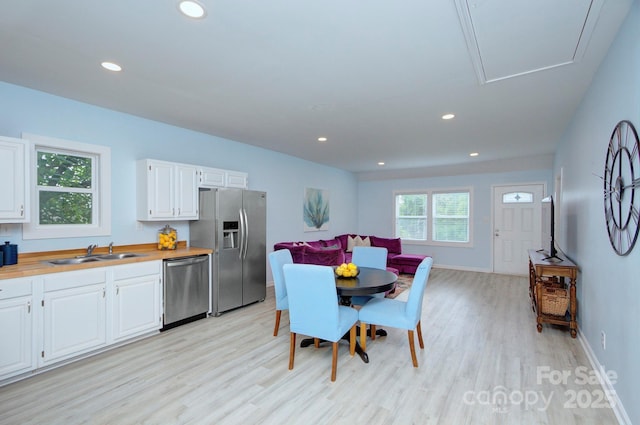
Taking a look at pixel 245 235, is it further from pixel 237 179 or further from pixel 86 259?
pixel 86 259

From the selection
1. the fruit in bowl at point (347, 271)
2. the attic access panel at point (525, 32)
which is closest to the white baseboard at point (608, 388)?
the fruit in bowl at point (347, 271)

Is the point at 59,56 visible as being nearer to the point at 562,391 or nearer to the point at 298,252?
the point at 298,252

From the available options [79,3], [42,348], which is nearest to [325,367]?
[42,348]

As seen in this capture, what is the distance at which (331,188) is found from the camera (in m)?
Result: 7.50

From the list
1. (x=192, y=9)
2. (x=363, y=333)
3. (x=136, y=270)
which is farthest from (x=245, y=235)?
(x=192, y=9)

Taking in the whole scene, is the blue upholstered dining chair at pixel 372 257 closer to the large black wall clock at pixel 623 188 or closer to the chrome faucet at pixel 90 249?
the large black wall clock at pixel 623 188

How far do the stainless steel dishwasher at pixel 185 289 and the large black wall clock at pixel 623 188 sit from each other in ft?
13.0

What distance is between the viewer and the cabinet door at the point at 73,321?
8.55ft

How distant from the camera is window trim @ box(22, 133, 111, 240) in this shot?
2986 mm

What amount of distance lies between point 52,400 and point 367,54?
11.4 feet

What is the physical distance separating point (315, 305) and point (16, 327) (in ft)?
7.84

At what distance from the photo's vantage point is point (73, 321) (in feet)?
8.99

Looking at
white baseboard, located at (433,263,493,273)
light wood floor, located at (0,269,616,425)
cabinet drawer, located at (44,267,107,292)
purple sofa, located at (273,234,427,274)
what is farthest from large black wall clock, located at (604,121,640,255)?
white baseboard, located at (433,263,493,273)

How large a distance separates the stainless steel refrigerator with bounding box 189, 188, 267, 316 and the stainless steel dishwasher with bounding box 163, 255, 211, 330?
0.14 m
